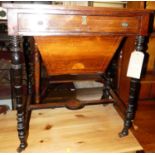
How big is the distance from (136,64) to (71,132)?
2.30ft

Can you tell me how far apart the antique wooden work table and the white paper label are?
47 millimetres

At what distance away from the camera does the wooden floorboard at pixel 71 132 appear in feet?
4.83

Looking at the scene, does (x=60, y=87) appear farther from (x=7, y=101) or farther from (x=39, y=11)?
(x=39, y=11)

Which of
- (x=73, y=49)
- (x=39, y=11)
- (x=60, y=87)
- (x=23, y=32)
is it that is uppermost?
(x=39, y=11)

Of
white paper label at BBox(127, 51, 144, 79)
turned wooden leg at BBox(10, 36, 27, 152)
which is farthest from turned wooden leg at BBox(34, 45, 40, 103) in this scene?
white paper label at BBox(127, 51, 144, 79)

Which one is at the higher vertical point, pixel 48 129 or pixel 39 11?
pixel 39 11

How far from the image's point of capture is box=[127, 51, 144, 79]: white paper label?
4.51 feet

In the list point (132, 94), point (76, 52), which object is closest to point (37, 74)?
point (76, 52)

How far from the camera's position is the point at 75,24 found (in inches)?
48.6

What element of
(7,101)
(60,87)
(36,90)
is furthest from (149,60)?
(7,101)

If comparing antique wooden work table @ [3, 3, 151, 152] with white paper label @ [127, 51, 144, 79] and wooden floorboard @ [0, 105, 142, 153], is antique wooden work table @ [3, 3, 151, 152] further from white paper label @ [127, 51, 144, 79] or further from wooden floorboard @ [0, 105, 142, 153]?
wooden floorboard @ [0, 105, 142, 153]

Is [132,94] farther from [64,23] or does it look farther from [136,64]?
[64,23]

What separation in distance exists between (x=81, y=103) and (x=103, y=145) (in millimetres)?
370

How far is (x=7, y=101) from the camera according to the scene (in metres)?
2.17
